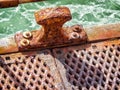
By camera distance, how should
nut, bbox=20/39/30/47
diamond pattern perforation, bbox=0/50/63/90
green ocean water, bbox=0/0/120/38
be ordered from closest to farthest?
diamond pattern perforation, bbox=0/50/63/90, nut, bbox=20/39/30/47, green ocean water, bbox=0/0/120/38

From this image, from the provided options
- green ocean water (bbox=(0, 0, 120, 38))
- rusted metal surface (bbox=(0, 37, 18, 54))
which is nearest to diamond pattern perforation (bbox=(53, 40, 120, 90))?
rusted metal surface (bbox=(0, 37, 18, 54))

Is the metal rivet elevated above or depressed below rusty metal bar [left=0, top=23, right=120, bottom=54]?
above

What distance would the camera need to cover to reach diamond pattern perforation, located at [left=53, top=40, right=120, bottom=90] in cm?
324

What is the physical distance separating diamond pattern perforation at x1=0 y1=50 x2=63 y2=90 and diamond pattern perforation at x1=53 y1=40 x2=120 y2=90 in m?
0.09

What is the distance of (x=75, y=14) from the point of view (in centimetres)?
564

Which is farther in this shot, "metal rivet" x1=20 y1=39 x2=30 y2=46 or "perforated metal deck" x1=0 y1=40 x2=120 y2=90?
"metal rivet" x1=20 y1=39 x2=30 y2=46

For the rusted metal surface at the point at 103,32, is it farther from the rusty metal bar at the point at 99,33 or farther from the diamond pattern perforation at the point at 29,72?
the diamond pattern perforation at the point at 29,72

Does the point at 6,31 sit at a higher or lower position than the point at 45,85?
lower

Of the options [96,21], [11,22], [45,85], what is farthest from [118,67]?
[11,22]

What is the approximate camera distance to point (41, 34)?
3330 mm

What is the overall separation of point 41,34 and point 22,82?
505mm

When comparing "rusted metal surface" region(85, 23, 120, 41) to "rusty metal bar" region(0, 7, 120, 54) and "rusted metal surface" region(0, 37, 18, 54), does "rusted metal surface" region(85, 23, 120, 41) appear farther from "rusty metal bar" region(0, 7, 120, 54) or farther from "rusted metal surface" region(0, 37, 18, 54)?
"rusted metal surface" region(0, 37, 18, 54)

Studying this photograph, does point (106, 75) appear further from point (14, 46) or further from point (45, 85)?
point (14, 46)

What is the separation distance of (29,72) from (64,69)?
0.34m
